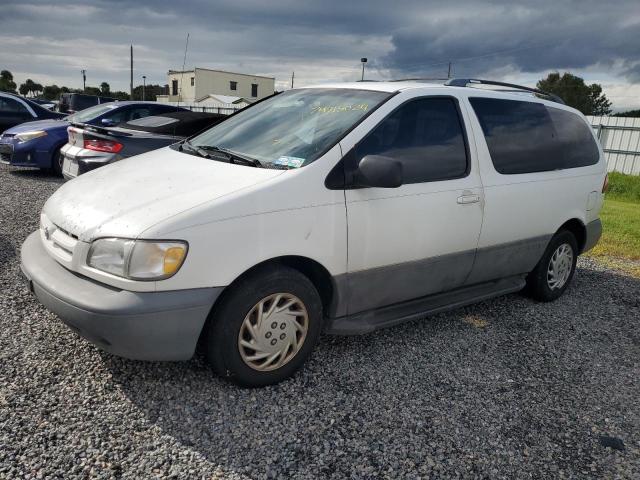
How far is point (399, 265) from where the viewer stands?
3.42m

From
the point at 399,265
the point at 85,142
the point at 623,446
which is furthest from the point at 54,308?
the point at 85,142

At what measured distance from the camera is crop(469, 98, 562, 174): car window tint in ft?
13.0

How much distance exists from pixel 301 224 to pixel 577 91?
69725mm

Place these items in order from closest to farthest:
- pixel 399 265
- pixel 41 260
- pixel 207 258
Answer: pixel 207 258
pixel 41 260
pixel 399 265

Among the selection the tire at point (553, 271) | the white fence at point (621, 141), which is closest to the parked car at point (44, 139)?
the tire at point (553, 271)

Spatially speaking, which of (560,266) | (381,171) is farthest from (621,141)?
(381,171)

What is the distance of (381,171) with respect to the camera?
296cm

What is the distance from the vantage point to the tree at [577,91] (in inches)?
2443

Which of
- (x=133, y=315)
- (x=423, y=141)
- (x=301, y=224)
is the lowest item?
(x=133, y=315)

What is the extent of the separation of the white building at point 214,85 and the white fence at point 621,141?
168ft

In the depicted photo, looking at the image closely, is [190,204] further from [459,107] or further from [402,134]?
[459,107]

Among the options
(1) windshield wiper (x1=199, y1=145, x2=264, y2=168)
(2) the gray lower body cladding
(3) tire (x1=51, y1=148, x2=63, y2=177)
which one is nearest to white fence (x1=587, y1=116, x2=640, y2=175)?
(2) the gray lower body cladding

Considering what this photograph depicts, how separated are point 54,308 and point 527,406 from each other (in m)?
2.73

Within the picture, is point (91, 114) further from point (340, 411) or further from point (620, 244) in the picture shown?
point (620, 244)
